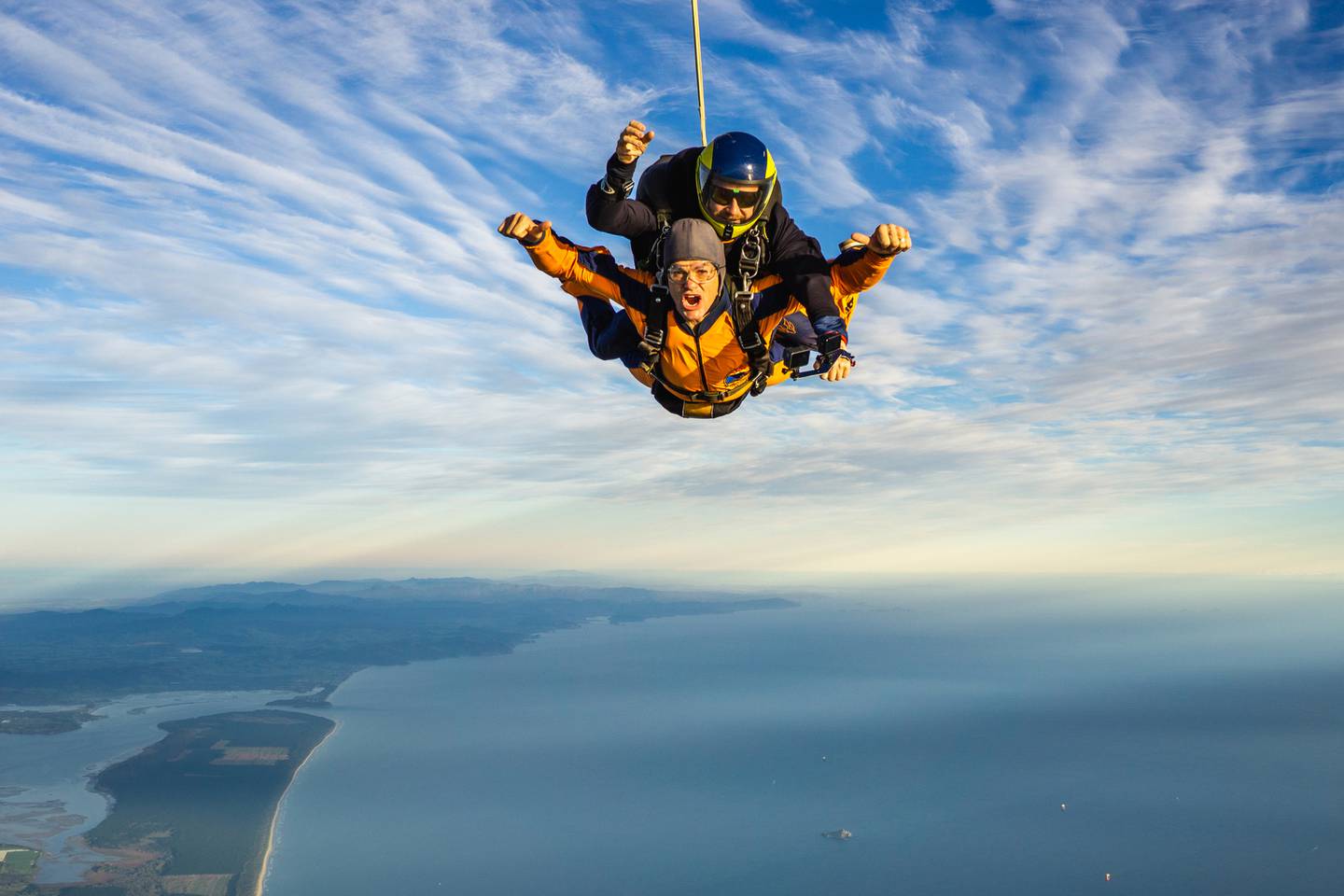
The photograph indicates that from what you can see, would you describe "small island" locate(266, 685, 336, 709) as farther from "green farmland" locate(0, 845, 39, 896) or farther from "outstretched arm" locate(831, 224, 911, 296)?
"outstretched arm" locate(831, 224, 911, 296)

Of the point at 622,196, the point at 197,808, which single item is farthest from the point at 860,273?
the point at 197,808

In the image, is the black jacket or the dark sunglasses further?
the black jacket

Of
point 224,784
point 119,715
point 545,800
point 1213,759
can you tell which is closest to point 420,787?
point 545,800

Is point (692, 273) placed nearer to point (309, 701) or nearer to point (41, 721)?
point (41, 721)

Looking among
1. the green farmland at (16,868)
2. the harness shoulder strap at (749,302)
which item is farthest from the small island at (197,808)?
the harness shoulder strap at (749,302)

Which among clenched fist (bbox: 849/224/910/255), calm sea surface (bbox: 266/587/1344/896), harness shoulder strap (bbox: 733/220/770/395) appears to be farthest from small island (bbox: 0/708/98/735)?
clenched fist (bbox: 849/224/910/255)

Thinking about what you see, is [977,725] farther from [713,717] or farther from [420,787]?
[420,787]
